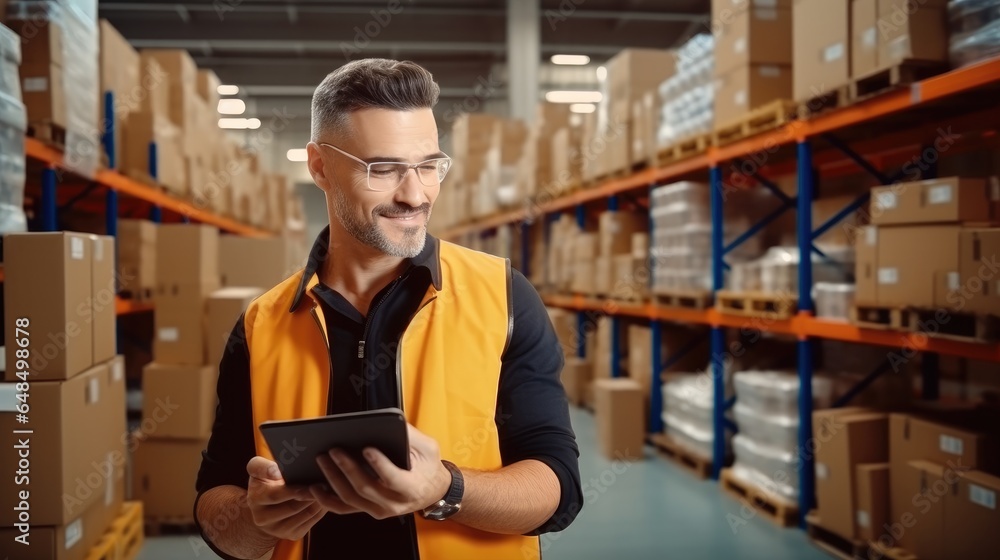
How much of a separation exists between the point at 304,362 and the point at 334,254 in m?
0.30

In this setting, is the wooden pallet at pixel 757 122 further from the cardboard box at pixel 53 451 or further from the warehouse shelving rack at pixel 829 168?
the cardboard box at pixel 53 451

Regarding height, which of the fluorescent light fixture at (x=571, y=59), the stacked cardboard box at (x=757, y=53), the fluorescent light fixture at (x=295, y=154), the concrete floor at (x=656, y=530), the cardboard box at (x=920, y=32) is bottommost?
the concrete floor at (x=656, y=530)

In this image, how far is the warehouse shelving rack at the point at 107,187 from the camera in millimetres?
4523

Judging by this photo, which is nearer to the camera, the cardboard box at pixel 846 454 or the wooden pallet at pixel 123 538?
the wooden pallet at pixel 123 538

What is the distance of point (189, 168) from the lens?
7797 mm

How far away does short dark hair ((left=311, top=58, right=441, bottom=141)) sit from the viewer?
64.6 inches

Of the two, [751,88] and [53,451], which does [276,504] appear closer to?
[53,451]

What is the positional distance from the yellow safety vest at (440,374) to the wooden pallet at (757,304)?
367 centimetres

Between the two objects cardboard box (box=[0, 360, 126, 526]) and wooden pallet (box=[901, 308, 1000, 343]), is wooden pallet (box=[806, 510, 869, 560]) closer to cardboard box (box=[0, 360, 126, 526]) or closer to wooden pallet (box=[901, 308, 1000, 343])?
wooden pallet (box=[901, 308, 1000, 343])

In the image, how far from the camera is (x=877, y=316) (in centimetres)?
414

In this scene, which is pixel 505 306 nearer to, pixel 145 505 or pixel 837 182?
pixel 145 505

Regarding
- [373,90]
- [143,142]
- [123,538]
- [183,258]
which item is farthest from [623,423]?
[373,90]

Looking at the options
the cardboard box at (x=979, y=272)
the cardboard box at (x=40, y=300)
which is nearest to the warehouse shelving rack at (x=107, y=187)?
the cardboard box at (x=40, y=300)

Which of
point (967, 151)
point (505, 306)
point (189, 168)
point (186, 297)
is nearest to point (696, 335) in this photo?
point (967, 151)
